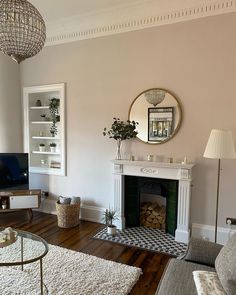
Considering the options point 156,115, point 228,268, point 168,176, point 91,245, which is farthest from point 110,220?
point 228,268

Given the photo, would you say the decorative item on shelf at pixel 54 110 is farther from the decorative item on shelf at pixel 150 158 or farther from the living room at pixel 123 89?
the decorative item on shelf at pixel 150 158

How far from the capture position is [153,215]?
3713 mm

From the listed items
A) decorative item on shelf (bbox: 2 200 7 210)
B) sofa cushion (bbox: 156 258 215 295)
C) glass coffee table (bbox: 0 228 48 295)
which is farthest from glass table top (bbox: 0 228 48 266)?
decorative item on shelf (bbox: 2 200 7 210)

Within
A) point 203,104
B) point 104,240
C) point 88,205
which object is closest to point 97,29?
point 203,104

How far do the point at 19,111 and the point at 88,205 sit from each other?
2252 millimetres

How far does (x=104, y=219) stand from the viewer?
12.9ft

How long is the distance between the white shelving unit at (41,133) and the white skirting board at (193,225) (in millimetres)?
656

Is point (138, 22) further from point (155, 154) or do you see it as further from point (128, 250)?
point (128, 250)

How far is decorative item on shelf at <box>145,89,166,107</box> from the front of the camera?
11.4 feet

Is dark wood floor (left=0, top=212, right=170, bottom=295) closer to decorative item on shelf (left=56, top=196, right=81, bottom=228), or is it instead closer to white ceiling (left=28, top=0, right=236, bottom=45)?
decorative item on shelf (left=56, top=196, right=81, bottom=228)

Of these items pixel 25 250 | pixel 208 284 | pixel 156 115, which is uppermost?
pixel 156 115

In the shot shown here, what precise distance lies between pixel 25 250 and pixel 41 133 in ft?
9.39

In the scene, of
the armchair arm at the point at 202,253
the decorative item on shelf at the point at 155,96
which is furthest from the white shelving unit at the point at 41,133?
the armchair arm at the point at 202,253

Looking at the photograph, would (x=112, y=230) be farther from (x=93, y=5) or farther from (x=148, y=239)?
(x=93, y=5)
